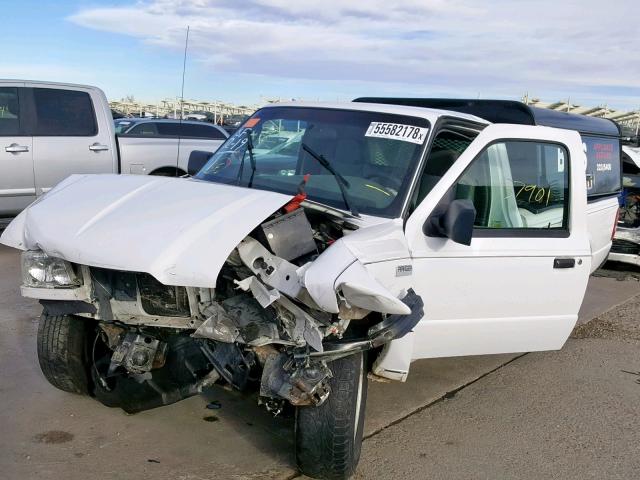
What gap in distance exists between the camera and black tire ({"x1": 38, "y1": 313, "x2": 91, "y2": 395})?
3783mm

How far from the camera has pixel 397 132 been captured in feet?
13.0

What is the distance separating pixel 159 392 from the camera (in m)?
3.41

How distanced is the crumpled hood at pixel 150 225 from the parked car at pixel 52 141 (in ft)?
13.9

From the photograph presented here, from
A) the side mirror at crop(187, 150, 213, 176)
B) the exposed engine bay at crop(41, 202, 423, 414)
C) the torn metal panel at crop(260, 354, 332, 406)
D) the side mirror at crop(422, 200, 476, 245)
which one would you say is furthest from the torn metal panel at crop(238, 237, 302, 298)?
the side mirror at crop(187, 150, 213, 176)

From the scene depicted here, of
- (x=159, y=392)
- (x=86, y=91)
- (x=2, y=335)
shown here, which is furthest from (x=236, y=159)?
(x=86, y=91)

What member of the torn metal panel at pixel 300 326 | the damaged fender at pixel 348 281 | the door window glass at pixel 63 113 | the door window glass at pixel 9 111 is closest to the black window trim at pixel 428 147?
the damaged fender at pixel 348 281

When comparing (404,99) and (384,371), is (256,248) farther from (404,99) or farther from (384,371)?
(404,99)

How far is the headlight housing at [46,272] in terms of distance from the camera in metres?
3.07

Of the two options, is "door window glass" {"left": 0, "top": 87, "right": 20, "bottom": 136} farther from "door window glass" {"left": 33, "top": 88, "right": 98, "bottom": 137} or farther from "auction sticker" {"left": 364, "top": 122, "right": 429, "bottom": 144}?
"auction sticker" {"left": 364, "top": 122, "right": 429, "bottom": 144}

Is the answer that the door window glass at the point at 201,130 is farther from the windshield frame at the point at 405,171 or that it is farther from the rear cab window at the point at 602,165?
the windshield frame at the point at 405,171

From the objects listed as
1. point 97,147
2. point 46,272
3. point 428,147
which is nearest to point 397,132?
point 428,147

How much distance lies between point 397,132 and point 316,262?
1.47m

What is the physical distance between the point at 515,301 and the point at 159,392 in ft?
7.08

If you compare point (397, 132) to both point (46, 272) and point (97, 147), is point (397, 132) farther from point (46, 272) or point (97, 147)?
point (97, 147)
